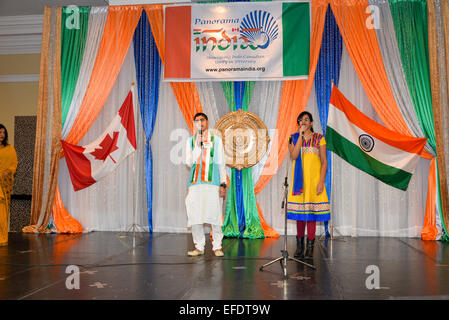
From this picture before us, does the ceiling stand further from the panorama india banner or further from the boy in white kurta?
the boy in white kurta

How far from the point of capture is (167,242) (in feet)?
17.7

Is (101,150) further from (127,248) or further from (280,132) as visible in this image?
(280,132)

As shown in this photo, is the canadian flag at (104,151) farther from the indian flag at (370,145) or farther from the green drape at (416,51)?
the green drape at (416,51)

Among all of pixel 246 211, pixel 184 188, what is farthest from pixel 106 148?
pixel 246 211

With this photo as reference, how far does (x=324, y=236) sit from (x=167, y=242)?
225cm

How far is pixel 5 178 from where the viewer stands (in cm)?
546

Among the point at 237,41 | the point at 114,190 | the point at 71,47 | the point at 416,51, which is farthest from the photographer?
the point at 71,47

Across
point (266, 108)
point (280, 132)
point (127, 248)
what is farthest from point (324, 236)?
point (127, 248)

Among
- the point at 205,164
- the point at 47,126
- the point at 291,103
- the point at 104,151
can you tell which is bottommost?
the point at 205,164

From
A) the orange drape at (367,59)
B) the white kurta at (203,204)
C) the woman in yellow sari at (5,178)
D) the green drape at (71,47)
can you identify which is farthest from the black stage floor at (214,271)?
the green drape at (71,47)

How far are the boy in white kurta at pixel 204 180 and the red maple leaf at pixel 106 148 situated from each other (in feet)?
7.53

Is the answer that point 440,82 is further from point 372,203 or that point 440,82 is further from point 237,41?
point 237,41

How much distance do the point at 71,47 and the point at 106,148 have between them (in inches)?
70.7

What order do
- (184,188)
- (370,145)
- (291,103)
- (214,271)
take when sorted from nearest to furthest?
1. (214,271)
2. (370,145)
3. (291,103)
4. (184,188)
